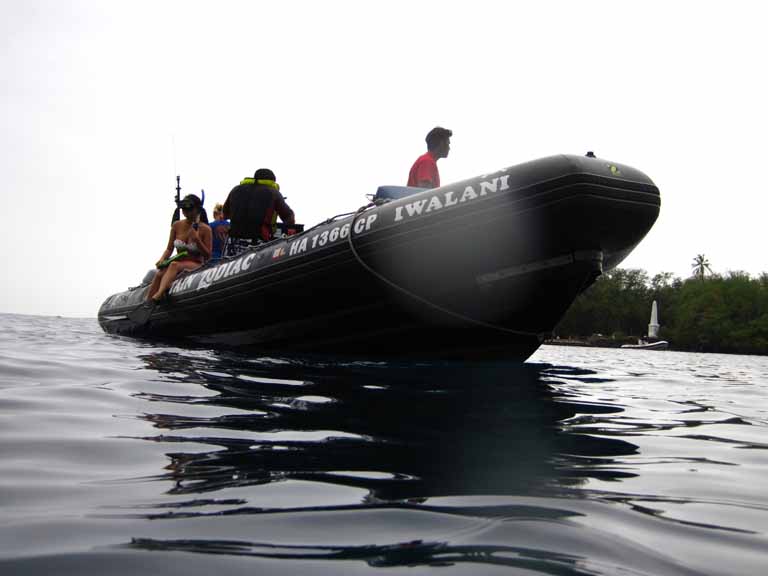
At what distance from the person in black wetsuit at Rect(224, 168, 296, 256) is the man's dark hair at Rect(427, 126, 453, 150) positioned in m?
1.86

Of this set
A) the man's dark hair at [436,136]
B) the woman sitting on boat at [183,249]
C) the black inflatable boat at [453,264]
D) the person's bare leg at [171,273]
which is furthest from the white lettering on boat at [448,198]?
the person's bare leg at [171,273]

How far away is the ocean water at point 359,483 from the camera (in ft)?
3.48

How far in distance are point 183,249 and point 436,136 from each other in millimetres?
3158

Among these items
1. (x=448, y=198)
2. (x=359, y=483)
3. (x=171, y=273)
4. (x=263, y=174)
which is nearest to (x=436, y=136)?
(x=448, y=198)

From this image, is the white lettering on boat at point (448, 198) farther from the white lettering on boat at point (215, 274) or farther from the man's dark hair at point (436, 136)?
the white lettering on boat at point (215, 274)

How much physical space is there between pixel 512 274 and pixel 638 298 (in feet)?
183

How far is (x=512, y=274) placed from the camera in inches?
181

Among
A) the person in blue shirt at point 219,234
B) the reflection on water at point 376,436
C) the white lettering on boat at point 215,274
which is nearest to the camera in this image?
the reflection on water at point 376,436

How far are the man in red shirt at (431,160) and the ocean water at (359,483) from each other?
284cm

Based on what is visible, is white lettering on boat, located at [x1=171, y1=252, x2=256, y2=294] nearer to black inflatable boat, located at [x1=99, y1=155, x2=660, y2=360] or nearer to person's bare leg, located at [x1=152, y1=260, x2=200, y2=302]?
black inflatable boat, located at [x1=99, y1=155, x2=660, y2=360]

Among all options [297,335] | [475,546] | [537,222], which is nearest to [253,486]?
[475,546]

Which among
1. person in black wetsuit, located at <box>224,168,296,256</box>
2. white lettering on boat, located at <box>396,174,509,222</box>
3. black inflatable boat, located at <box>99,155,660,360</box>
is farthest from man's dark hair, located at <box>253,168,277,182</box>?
white lettering on boat, located at <box>396,174,509,222</box>

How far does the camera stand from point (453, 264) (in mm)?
4645

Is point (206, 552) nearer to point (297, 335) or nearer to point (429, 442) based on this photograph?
point (429, 442)
